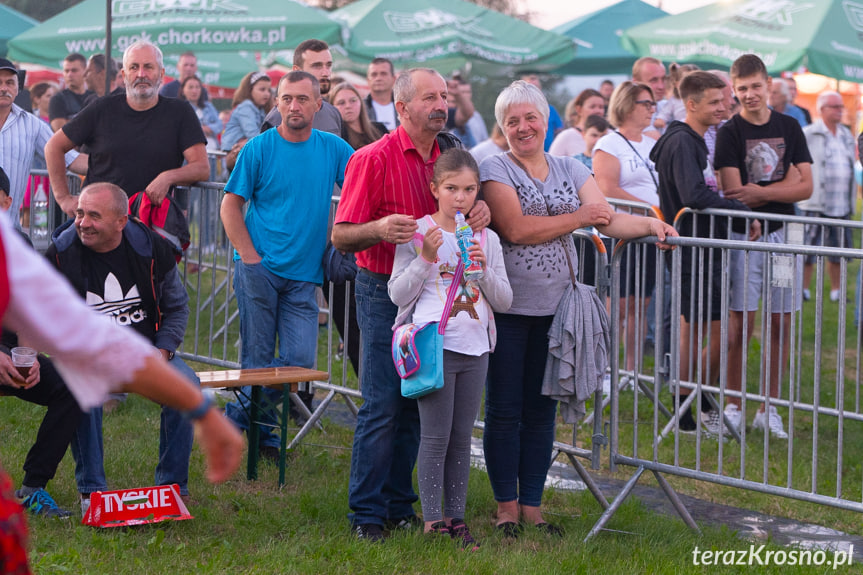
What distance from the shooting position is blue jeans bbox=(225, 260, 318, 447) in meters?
5.83

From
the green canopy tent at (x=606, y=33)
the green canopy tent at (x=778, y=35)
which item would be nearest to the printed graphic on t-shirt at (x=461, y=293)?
the green canopy tent at (x=778, y=35)

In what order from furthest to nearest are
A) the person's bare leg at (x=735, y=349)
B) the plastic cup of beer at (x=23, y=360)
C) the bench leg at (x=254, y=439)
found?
1. the person's bare leg at (x=735, y=349)
2. the bench leg at (x=254, y=439)
3. the plastic cup of beer at (x=23, y=360)

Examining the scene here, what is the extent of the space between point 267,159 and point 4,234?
13.2 feet

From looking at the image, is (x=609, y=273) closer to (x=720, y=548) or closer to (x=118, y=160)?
(x=720, y=548)

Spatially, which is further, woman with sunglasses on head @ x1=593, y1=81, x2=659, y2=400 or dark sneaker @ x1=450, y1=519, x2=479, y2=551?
woman with sunglasses on head @ x1=593, y1=81, x2=659, y2=400

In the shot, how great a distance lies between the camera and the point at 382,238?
14.5 ft

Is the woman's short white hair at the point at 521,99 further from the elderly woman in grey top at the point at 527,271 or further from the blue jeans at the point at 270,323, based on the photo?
the blue jeans at the point at 270,323

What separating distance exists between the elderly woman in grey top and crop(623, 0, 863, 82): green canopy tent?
9459mm

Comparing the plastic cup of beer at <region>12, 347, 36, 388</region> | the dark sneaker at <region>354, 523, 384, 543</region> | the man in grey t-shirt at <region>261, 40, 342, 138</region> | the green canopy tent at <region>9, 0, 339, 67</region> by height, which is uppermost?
the green canopy tent at <region>9, 0, 339, 67</region>

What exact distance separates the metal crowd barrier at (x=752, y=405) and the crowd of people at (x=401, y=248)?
0.14m

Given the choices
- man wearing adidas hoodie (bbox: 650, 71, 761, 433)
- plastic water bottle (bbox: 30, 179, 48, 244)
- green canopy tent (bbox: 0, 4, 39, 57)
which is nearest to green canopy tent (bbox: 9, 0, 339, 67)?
green canopy tent (bbox: 0, 4, 39, 57)

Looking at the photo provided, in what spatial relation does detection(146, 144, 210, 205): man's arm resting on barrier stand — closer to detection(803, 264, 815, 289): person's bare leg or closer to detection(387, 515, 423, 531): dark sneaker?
detection(387, 515, 423, 531): dark sneaker

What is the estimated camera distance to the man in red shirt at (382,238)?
4.57m

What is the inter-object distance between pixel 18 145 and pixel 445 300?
12.0 ft
